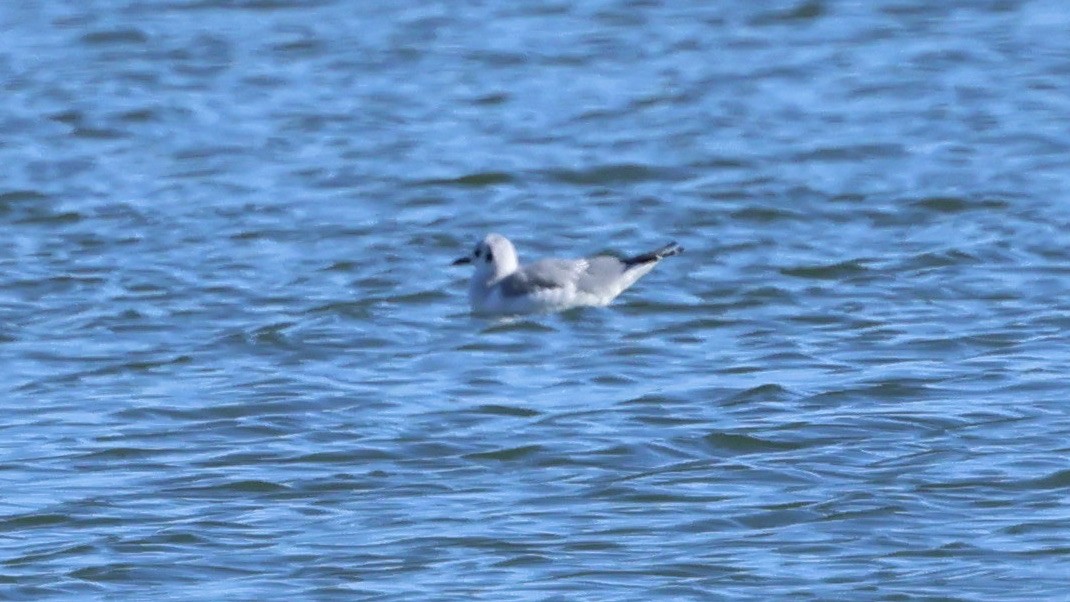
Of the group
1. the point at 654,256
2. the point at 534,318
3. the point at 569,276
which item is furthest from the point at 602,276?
the point at 534,318

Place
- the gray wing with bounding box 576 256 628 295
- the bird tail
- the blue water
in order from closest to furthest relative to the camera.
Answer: the blue water
the gray wing with bounding box 576 256 628 295
the bird tail

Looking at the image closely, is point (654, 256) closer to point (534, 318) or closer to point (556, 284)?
point (556, 284)

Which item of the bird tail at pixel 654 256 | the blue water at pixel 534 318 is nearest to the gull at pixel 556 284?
the bird tail at pixel 654 256

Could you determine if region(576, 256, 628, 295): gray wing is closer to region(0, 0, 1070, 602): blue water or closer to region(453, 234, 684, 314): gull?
region(453, 234, 684, 314): gull

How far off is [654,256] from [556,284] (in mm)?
561

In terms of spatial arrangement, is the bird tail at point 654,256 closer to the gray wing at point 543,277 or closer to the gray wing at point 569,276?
the gray wing at point 569,276

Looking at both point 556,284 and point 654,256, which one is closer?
point 556,284

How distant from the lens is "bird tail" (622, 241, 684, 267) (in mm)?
12672

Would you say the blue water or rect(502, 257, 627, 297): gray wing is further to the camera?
rect(502, 257, 627, 297): gray wing

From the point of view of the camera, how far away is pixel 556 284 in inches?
496

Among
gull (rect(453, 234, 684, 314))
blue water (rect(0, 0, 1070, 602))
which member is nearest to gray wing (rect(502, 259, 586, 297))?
gull (rect(453, 234, 684, 314))

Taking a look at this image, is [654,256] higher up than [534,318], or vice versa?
[654,256]

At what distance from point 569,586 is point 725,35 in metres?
12.6

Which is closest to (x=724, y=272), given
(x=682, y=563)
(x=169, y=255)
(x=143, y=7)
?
(x=169, y=255)
